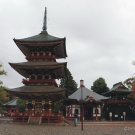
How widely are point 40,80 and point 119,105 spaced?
91.6 ft

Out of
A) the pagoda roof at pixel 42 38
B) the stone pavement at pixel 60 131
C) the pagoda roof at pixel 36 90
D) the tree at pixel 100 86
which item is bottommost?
the stone pavement at pixel 60 131

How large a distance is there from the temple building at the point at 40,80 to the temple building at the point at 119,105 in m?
23.6

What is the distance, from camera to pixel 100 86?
73750 mm

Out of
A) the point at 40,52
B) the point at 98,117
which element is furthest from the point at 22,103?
the point at 40,52

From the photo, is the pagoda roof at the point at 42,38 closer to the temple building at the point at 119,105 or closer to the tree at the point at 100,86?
the temple building at the point at 119,105

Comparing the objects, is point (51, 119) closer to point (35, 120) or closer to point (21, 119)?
point (35, 120)

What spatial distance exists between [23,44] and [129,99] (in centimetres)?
3502

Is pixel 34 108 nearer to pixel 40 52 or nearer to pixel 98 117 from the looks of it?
pixel 40 52

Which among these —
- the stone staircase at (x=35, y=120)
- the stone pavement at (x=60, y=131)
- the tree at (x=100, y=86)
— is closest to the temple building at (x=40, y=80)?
the stone staircase at (x=35, y=120)

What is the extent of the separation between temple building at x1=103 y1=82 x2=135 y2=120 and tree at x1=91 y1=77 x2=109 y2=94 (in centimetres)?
1697

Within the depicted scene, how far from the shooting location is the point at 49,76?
35.0 metres

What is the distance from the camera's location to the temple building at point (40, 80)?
31911mm

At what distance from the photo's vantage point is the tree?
241ft

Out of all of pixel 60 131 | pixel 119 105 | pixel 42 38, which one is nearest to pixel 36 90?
pixel 42 38
